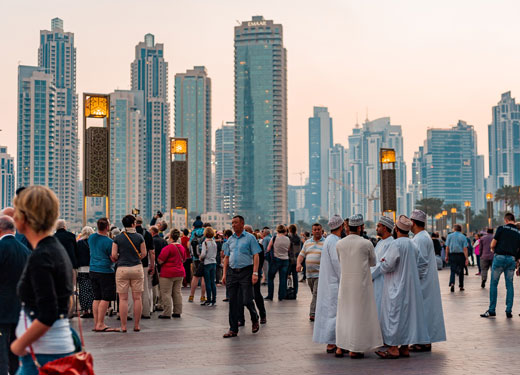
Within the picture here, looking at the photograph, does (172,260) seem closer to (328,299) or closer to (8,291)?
(328,299)

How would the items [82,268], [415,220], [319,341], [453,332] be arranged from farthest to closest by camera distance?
[82,268] < [453,332] < [415,220] < [319,341]

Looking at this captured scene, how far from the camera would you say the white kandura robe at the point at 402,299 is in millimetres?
9562

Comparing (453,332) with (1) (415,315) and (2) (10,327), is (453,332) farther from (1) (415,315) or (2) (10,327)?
(2) (10,327)

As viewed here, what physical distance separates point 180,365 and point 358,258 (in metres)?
2.72

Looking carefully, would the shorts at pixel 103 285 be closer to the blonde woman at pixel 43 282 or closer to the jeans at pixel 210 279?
the jeans at pixel 210 279

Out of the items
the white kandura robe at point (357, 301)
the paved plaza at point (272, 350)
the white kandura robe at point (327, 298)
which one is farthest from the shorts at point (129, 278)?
the white kandura robe at point (357, 301)

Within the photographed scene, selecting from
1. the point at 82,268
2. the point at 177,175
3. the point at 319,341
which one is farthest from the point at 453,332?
the point at 177,175

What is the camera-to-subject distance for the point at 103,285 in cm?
1269

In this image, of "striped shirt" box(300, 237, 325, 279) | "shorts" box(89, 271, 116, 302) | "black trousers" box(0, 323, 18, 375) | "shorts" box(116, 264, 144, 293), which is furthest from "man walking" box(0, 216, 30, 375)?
"striped shirt" box(300, 237, 325, 279)

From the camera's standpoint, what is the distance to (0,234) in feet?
21.4

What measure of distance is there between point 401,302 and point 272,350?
1.99 m

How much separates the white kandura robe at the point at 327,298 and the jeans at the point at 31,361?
607 cm

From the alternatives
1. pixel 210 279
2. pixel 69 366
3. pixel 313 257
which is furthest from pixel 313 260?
pixel 69 366

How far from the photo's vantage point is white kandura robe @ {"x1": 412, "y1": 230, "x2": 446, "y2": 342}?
33.0 feet
